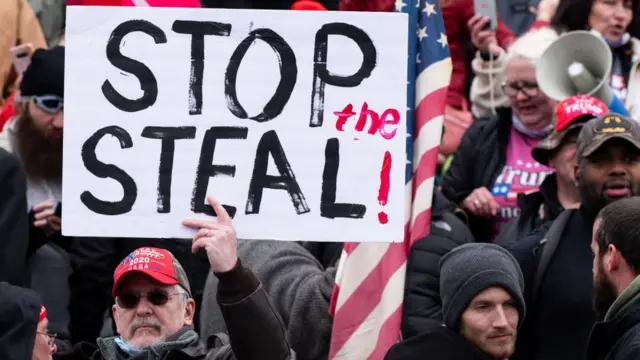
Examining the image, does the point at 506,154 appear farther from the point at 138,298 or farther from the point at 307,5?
the point at 138,298

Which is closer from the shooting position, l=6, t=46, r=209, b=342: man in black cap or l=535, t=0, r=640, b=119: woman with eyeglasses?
l=6, t=46, r=209, b=342: man in black cap

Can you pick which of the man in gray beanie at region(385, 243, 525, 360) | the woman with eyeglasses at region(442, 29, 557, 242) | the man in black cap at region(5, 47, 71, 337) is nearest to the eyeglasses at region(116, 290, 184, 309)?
the man in gray beanie at region(385, 243, 525, 360)

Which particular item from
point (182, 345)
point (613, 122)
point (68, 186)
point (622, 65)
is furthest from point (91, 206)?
point (622, 65)

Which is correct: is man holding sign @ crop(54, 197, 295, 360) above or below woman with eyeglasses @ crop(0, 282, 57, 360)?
below

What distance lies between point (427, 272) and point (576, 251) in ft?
2.28

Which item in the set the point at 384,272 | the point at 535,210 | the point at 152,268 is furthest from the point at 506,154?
the point at 152,268

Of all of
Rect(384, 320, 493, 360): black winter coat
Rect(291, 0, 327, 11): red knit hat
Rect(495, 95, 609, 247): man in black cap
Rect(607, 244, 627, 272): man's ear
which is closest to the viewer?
Rect(607, 244, 627, 272): man's ear

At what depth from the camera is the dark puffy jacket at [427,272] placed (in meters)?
7.57

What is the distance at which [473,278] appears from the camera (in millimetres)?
6500

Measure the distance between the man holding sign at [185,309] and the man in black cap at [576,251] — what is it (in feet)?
5.00

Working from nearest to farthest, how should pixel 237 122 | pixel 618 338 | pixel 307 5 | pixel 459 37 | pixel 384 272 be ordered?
pixel 618 338 → pixel 237 122 → pixel 384 272 → pixel 307 5 → pixel 459 37

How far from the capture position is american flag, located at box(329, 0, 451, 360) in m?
7.52

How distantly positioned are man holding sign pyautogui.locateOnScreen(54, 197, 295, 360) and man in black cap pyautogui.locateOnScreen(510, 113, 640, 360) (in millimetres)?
1523

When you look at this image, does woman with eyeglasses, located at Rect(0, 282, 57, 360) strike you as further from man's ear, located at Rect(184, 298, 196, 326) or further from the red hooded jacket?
the red hooded jacket
